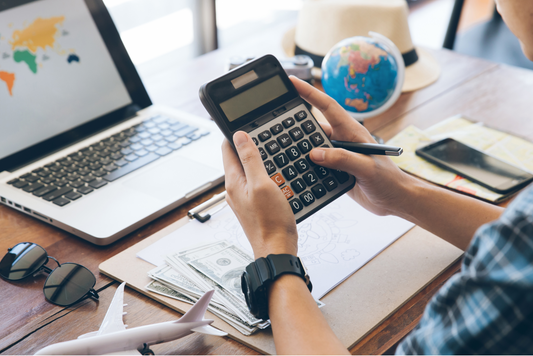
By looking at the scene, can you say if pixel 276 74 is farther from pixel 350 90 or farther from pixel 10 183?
pixel 10 183

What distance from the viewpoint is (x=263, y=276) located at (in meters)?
0.49

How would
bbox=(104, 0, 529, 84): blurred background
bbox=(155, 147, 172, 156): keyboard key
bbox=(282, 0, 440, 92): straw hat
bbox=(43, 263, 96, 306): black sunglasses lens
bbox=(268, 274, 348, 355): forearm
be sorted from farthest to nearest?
bbox=(104, 0, 529, 84): blurred background
bbox=(282, 0, 440, 92): straw hat
bbox=(155, 147, 172, 156): keyboard key
bbox=(43, 263, 96, 306): black sunglasses lens
bbox=(268, 274, 348, 355): forearm

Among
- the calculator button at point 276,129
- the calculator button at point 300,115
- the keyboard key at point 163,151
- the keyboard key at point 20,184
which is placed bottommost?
the keyboard key at point 163,151

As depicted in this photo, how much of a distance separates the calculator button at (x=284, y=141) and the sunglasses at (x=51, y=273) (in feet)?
1.02

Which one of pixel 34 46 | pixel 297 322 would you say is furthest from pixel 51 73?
pixel 297 322

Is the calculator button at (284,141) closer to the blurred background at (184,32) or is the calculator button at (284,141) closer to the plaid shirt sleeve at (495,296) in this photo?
the plaid shirt sleeve at (495,296)

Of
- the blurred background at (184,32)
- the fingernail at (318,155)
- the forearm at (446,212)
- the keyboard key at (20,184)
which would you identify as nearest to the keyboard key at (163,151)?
the keyboard key at (20,184)

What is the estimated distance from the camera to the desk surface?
1.68 feet

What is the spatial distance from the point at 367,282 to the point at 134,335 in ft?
0.97

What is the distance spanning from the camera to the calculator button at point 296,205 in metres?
0.58

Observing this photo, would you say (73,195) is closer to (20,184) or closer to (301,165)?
(20,184)

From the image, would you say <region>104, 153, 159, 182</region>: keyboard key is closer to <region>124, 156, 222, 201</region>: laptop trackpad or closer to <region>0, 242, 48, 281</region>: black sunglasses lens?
<region>124, 156, 222, 201</region>: laptop trackpad

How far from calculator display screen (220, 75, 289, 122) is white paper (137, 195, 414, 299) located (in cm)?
18

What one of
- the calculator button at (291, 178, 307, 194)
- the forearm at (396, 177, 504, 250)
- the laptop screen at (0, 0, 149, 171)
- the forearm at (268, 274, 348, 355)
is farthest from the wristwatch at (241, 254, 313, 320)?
the laptop screen at (0, 0, 149, 171)
